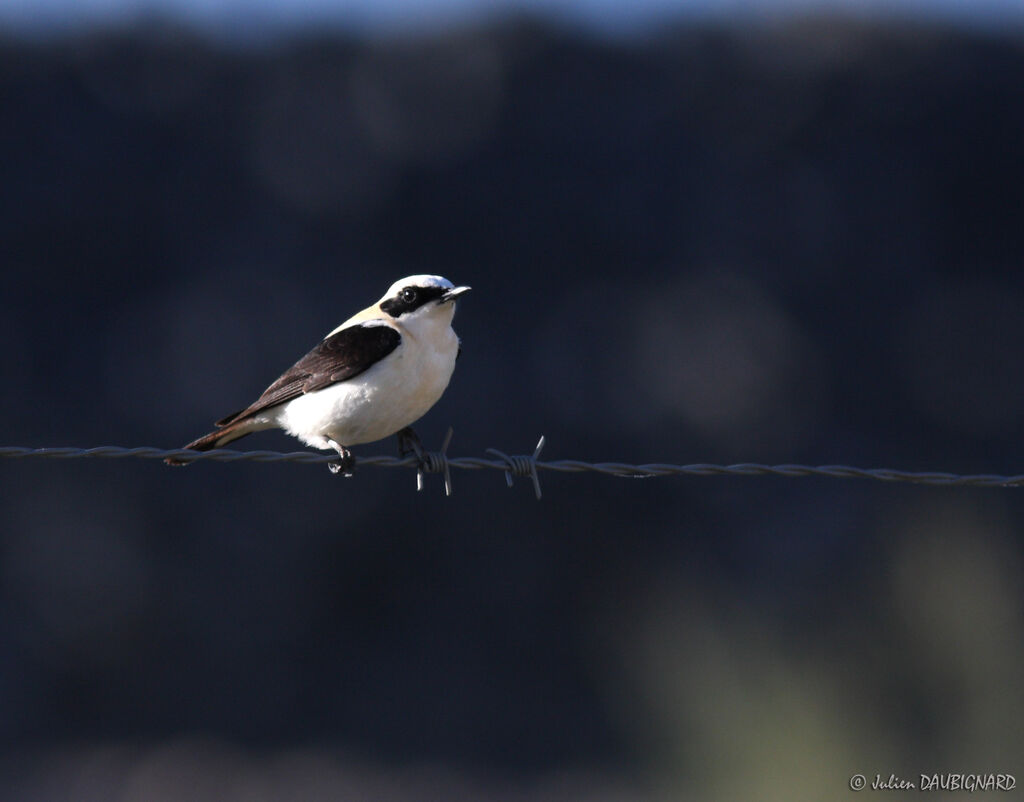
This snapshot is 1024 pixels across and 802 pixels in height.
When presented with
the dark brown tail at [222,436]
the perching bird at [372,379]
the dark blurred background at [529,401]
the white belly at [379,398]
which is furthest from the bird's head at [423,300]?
the dark blurred background at [529,401]

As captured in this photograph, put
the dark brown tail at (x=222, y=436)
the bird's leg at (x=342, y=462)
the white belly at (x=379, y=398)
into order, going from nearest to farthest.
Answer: the bird's leg at (x=342, y=462) < the white belly at (x=379, y=398) < the dark brown tail at (x=222, y=436)

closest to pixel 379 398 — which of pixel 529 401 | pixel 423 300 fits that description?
pixel 423 300

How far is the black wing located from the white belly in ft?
0.12

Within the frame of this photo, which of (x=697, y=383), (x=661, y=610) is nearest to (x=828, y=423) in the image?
(x=697, y=383)

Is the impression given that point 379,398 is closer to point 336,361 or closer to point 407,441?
point 336,361

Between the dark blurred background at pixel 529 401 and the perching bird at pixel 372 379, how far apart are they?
3722 millimetres

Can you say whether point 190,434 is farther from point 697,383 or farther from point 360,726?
point 697,383

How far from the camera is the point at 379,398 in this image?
652 cm

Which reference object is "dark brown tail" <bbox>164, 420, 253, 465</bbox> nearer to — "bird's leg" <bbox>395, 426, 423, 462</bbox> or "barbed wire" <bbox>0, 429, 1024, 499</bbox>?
"bird's leg" <bbox>395, 426, 423, 462</bbox>

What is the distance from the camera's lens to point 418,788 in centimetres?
1261

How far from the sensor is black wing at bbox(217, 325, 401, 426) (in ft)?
21.7

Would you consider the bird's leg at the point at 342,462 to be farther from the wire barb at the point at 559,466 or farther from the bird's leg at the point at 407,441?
the wire barb at the point at 559,466

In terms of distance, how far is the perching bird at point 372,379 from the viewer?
656cm

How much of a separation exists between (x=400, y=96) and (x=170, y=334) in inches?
201
